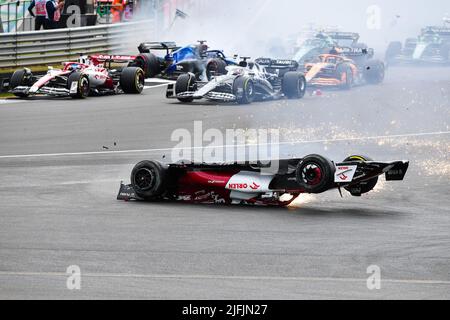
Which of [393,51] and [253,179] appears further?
[393,51]

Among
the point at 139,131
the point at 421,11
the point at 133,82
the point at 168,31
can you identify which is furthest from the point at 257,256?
the point at 421,11

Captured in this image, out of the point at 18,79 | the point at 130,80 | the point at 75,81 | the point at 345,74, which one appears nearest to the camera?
the point at 75,81

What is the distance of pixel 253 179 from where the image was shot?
12.7 meters

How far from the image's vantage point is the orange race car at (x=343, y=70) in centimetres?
3084

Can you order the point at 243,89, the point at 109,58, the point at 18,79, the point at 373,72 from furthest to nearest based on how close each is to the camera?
the point at 373,72
the point at 109,58
the point at 18,79
the point at 243,89

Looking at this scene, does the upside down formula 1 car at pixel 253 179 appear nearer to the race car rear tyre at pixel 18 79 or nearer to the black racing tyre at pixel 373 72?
the race car rear tyre at pixel 18 79

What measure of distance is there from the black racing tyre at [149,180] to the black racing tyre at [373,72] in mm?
20706

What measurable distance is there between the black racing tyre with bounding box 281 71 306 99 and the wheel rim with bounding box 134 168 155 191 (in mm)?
14940

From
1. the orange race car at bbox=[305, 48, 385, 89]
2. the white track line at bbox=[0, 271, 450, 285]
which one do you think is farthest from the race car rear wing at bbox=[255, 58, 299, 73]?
the white track line at bbox=[0, 271, 450, 285]

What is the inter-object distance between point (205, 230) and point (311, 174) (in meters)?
1.60

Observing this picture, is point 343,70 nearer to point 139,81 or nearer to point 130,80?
point 139,81

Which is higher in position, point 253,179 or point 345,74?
point 345,74

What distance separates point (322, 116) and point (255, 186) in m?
11.3

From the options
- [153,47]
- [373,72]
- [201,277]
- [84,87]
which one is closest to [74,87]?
[84,87]
